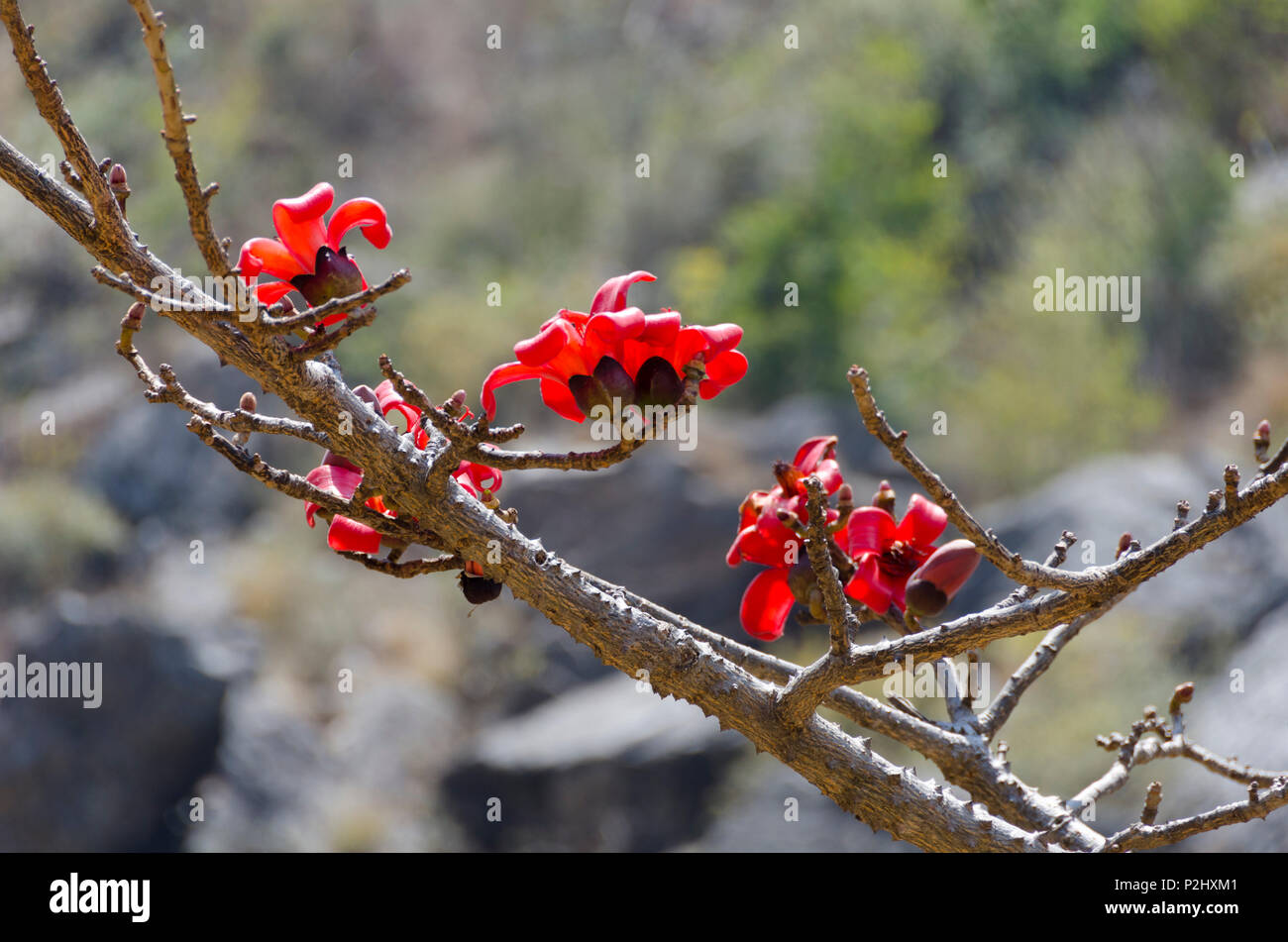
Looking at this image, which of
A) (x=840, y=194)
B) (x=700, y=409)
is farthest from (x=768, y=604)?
(x=840, y=194)

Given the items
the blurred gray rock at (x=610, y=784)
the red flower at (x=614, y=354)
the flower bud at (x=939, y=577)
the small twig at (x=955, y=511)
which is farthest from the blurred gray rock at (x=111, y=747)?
the small twig at (x=955, y=511)

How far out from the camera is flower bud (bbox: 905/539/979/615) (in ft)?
4.45

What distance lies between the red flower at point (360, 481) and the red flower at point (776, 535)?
314 millimetres

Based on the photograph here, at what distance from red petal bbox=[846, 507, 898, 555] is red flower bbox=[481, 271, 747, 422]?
42 cm

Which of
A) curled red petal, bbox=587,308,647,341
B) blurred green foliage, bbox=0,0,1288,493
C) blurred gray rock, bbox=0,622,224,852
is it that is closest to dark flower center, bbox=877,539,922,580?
curled red petal, bbox=587,308,647,341

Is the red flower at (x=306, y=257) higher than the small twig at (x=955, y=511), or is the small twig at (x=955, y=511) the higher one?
the red flower at (x=306, y=257)

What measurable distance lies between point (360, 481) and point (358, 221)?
0.28 meters

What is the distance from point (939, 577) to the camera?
1368 millimetres

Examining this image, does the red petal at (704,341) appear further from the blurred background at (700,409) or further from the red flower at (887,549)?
the blurred background at (700,409)

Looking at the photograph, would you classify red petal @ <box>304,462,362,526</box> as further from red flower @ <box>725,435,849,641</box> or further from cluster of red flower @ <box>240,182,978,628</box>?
red flower @ <box>725,435,849,641</box>

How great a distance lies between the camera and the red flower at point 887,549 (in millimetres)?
1449

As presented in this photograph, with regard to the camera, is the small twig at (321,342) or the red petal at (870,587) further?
the red petal at (870,587)

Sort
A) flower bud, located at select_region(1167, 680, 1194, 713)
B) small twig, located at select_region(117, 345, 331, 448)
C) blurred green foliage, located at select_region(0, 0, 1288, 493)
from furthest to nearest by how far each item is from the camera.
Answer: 1. blurred green foliage, located at select_region(0, 0, 1288, 493)
2. flower bud, located at select_region(1167, 680, 1194, 713)
3. small twig, located at select_region(117, 345, 331, 448)
